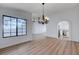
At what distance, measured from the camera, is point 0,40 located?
5348mm

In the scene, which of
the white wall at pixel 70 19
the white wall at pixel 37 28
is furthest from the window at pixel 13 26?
the white wall at pixel 37 28

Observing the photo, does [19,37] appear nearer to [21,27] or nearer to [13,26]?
[21,27]

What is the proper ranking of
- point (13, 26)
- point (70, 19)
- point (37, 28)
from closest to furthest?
point (13, 26) → point (70, 19) → point (37, 28)

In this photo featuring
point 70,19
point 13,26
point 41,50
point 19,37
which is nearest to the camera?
point 41,50

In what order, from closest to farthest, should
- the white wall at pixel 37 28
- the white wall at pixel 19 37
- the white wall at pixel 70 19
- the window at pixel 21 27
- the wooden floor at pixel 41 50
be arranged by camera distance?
the wooden floor at pixel 41 50
the white wall at pixel 19 37
the window at pixel 21 27
the white wall at pixel 70 19
the white wall at pixel 37 28

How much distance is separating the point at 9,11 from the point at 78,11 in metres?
5.47

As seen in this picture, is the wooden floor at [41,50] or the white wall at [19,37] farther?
the white wall at [19,37]

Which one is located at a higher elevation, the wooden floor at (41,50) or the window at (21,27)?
the window at (21,27)

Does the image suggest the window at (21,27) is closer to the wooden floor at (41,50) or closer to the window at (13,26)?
the window at (13,26)

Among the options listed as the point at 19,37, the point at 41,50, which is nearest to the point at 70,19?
the point at 19,37

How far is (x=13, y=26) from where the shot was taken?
20.9ft

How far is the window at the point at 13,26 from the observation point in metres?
5.68

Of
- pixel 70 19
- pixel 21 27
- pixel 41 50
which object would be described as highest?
pixel 70 19

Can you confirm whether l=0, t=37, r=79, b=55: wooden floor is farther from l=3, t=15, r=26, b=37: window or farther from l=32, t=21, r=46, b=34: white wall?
l=32, t=21, r=46, b=34: white wall
